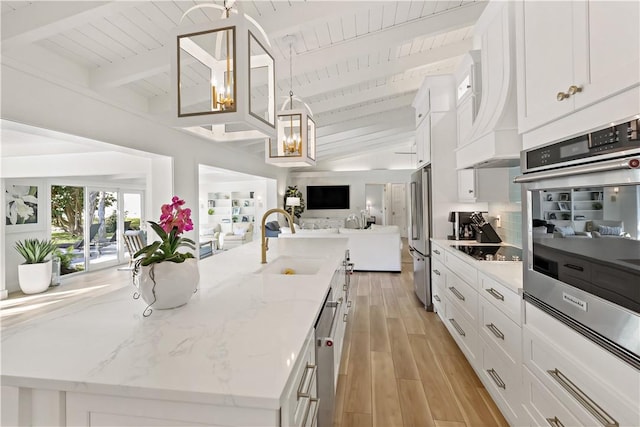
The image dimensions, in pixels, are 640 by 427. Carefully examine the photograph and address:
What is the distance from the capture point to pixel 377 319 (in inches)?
137

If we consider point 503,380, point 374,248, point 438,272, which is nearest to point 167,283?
point 503,380

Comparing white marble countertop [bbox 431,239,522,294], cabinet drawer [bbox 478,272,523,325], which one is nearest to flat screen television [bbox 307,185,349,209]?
white marble countertop [bbox 431,239,522,294]

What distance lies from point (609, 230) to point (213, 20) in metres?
2.12

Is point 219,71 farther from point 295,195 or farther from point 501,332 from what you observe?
point 295,195

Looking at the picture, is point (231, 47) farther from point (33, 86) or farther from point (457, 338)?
point (457, 338)

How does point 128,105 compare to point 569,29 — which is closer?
point 569,29

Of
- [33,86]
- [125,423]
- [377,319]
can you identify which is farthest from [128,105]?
[377,319]

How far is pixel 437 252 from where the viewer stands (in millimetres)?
3404

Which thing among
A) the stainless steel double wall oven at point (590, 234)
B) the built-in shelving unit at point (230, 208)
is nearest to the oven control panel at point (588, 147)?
the stainless steel double wall oven at point (590, 234)

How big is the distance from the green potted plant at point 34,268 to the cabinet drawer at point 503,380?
6352 millimetres

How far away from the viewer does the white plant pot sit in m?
4.90

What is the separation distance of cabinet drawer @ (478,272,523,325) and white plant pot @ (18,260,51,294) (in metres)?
6.34

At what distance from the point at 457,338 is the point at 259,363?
243cm

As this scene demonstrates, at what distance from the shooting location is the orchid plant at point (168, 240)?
110 cm
